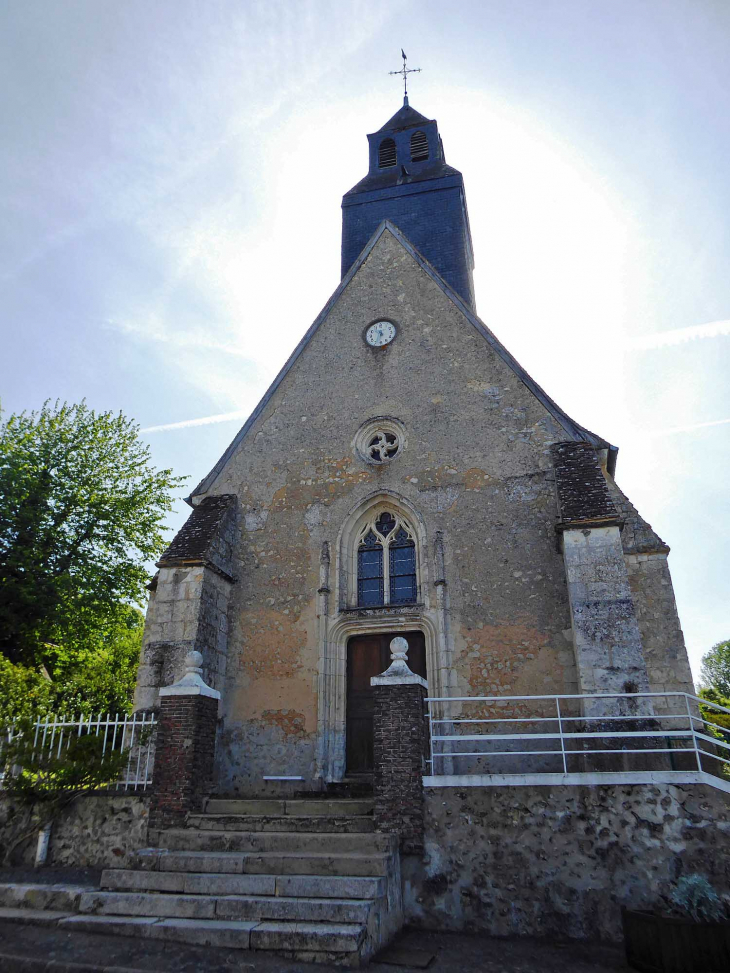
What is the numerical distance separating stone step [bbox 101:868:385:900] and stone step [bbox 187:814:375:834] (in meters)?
0.91

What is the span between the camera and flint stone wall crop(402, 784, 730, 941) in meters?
6.01

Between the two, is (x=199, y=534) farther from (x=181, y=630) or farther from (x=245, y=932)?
(x=245, y=932)

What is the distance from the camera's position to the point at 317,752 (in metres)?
9.42

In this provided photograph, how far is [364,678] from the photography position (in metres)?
10.1

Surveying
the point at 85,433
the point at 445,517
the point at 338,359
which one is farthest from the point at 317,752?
the point at 85,433

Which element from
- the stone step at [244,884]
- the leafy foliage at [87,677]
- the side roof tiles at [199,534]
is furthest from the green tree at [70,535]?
the stone step at [244,884]

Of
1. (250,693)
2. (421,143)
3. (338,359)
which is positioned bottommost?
(250,693)

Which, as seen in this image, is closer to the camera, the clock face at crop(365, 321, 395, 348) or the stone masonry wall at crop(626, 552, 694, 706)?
the stone masonry wall at crop(626, 552, 694, 706)

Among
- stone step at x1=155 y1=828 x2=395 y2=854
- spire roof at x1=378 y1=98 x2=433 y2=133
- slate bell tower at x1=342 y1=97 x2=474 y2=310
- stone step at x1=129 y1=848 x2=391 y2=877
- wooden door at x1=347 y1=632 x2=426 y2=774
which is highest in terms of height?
spire roof at x1=378 y1=98 x2=433 y2=133

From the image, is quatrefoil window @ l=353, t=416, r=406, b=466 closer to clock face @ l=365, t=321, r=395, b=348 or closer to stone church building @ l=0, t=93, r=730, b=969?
stone church building @ l=0, t=93, r=730, b=969

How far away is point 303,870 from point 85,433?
15790mm

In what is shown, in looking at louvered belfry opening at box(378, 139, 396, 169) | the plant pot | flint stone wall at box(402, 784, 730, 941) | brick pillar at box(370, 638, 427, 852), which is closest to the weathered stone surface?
flint stone wall at box(402, 784, 730, 941)

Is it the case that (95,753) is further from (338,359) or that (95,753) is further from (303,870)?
(338,359)

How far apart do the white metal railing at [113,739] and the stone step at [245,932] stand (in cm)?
229
